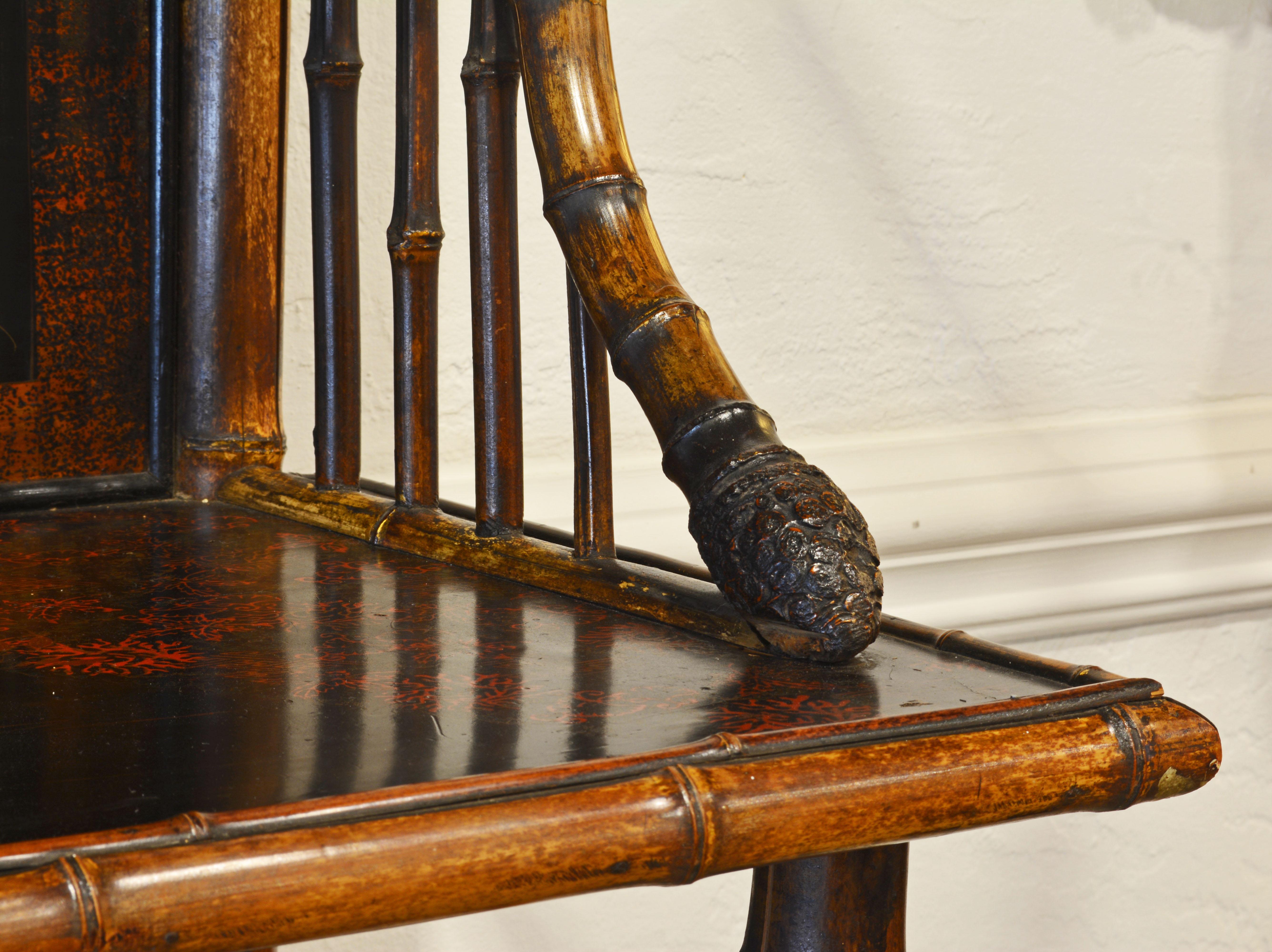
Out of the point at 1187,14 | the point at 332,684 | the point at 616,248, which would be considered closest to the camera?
the point at 332,684

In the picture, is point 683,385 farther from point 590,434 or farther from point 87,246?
point 87,246

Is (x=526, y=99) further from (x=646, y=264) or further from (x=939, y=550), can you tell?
(x=939, y=550)

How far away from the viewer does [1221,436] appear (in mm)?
1285

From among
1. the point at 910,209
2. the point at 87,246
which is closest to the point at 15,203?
the point at 87,246

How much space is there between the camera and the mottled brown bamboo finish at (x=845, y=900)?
1.40 ft

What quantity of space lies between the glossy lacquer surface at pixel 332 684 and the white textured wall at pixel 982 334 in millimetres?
438

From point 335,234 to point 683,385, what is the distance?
0.96ft

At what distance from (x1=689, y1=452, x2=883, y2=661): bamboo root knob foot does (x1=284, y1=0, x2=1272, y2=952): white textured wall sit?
542mm

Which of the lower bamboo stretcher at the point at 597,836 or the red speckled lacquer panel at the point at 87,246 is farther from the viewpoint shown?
the red speckled lacquer panel at the point at 87,246

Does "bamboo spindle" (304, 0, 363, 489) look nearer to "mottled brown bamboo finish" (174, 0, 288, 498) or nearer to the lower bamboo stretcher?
"mottled brown bamboo finish" (174, 0, 288, 498)

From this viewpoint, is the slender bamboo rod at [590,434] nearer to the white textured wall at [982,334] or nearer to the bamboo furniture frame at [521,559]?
the bamboo furniture frame at [521,559]

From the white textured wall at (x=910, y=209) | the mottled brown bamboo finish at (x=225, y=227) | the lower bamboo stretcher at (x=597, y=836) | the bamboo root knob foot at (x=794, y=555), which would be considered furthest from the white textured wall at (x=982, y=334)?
the lower bamboo stretcher at (x=597, y=836)

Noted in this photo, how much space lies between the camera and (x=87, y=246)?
2.45 feet

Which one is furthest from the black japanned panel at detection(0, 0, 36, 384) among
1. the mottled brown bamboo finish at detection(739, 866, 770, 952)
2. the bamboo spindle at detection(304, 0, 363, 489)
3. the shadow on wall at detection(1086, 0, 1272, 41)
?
the shadow on wall at detection(1086, 0, 1272, 41)
